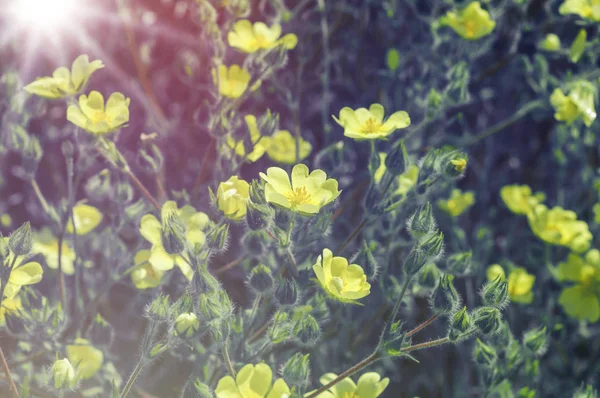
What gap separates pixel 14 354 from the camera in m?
2.00

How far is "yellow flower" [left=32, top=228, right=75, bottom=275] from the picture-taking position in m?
2.07

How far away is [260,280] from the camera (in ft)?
4.90

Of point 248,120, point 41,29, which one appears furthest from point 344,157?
point 41,29

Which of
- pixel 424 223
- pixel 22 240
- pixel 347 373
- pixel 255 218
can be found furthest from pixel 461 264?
pixel 22 240

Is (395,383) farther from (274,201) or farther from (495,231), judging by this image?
(274,201)

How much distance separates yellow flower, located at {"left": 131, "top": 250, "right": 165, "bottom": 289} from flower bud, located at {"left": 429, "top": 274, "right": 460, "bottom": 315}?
2.52 ft

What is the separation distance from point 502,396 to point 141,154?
1.28 meters

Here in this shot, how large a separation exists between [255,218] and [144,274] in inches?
20.5

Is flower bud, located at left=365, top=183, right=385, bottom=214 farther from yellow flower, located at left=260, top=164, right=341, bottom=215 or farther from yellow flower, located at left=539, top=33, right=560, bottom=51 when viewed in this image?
yellow flower, located at left=539, top=33, right=560, bottom=51

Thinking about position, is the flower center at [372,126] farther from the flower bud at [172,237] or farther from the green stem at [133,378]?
the green stem at [133,378]

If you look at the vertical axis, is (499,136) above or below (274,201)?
below

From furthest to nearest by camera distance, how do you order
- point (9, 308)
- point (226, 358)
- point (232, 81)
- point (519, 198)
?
point (519, 198) < point (232, 81) < point (9, 308) < point (226, 358)

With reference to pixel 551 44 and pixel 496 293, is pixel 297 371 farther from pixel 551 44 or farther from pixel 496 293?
pixel 551 44

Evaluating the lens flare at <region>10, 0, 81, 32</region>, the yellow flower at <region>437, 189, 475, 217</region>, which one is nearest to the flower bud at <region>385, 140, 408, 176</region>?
the yellow flower at <region>437, 189, 475, 217</region>
